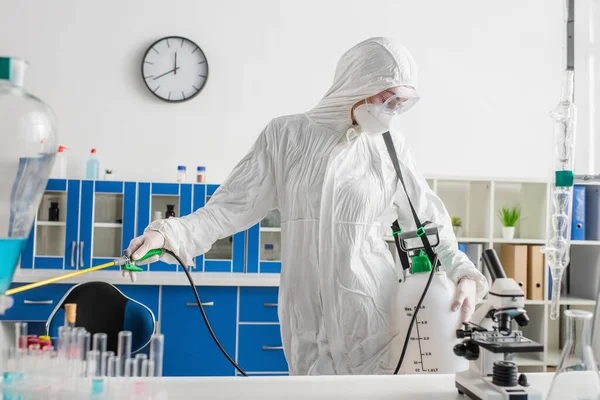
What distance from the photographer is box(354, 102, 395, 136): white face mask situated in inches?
60.8

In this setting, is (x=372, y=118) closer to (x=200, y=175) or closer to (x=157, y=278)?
(x=157, y=278)

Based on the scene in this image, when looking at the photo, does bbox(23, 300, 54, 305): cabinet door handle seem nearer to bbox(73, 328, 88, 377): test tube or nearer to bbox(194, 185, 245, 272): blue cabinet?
bbox(194, 185, 245, 272): blue cabinet

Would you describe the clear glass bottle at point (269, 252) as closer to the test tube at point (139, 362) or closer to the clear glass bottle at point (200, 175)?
the clear glass bottle at point (200, 175)

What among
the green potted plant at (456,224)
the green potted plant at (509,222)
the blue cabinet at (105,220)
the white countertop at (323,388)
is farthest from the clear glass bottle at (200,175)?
the white countertop at (323,388)

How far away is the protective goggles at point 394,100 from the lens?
1.53m

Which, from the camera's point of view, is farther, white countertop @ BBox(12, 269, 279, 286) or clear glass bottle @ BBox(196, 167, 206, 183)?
clear glass bottle @ BBox(196, 167, 206, 183)

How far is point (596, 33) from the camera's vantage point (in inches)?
40.7

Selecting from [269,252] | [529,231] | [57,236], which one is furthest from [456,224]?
[57,236]

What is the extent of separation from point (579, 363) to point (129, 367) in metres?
0.72

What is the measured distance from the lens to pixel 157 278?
299 cm

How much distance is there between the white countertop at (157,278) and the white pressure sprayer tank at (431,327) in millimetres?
1666

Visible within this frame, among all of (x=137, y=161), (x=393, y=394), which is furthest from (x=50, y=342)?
(x=137, y=161)

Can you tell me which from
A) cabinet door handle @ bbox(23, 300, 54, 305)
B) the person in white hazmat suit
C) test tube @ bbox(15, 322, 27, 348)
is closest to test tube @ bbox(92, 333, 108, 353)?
test tube @ bbox(15, 322, 27, 348)

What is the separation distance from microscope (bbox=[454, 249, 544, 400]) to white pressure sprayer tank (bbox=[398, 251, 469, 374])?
0.31 m
